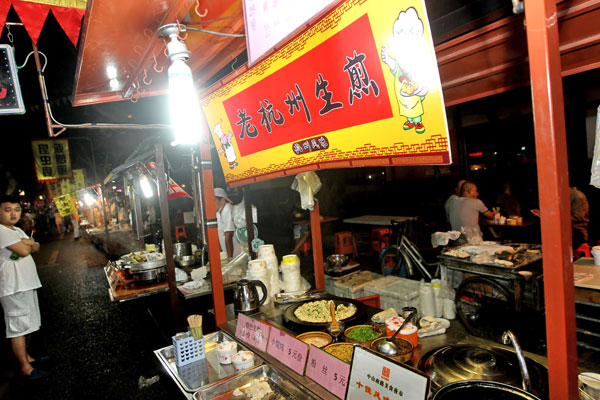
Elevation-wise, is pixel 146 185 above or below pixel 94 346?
above

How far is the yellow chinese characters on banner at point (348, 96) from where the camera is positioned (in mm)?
1871

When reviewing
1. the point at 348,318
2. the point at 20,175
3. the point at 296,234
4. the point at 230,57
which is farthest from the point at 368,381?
the point at 20,175

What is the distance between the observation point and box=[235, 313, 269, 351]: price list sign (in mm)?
2893

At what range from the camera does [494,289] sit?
5.14 meters

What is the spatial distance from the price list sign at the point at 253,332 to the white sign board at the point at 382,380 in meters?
1.22

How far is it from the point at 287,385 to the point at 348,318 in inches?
34.3

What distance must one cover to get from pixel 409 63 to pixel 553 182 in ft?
3.39

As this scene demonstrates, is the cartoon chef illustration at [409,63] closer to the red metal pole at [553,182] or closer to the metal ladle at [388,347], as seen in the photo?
the red metal pole at [553,182]

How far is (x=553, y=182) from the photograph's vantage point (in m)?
1.24

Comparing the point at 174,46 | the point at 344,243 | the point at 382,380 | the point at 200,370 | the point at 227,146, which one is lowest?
the point at 344,243

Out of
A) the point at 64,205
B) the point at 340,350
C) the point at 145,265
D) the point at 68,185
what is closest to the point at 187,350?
the point at 340,350

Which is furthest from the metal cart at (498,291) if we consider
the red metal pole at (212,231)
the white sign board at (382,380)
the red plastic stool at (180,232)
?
the red plastic stool at (180,232)

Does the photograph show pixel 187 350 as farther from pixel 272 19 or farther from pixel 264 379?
pixel 272 19

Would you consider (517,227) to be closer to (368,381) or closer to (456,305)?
(456,305)
